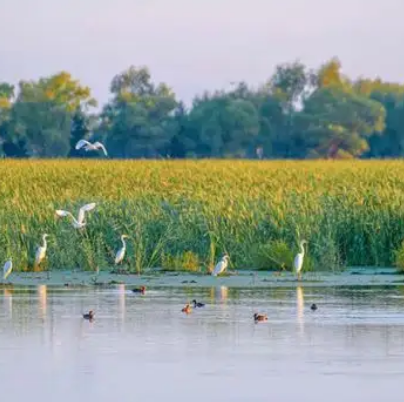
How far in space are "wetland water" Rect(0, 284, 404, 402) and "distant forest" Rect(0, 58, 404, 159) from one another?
7063cm

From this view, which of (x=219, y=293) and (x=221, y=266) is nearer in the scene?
(x=219, y=293)

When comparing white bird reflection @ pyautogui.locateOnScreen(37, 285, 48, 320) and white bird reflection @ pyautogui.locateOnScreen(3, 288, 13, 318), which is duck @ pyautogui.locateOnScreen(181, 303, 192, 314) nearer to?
white bird reflection @ pyautogui.locateOnScreen(37, 285, 48, 320)

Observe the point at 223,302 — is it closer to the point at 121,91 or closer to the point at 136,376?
the point at 136,376

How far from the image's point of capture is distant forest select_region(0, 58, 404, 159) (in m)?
93.6

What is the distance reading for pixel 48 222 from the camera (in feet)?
70.4

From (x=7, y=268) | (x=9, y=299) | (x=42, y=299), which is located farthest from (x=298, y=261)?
(x=9, y=299)

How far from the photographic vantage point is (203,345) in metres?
13.2

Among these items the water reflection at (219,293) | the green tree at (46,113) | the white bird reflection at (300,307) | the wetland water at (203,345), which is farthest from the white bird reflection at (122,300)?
the green tree at (46,113)

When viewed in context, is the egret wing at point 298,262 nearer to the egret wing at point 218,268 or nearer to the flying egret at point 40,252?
the egret wing at point 218,268

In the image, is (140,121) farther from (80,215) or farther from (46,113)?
(80,215)

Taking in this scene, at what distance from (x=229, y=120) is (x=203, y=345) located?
79.9 m

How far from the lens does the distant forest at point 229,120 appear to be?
93625mm

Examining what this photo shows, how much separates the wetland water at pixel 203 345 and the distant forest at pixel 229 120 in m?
70.6

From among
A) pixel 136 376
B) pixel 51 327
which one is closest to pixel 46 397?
pixel 136 376
